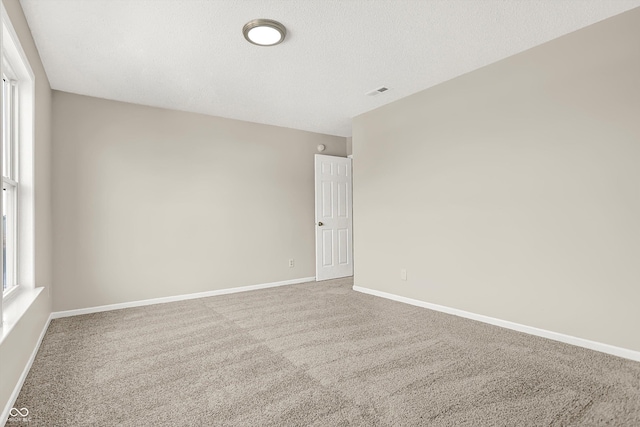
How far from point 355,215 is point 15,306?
11.6ft

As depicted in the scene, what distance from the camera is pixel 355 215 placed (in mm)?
4652

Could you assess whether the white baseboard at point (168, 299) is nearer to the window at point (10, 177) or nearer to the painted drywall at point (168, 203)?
the painted drywall at point (168, 203)

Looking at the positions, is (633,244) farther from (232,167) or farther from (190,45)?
(232,167)

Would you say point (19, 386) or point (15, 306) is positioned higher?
point (15, 306)

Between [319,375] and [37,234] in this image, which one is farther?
[37,234]

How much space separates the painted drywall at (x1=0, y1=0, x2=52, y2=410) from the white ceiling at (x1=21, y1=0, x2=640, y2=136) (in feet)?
0.51

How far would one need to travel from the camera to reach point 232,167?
4.68 m

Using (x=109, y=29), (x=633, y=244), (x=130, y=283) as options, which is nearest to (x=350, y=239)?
(x=130, y=283)

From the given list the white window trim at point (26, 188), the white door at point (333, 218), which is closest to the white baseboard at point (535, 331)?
the white door at point (333, 218)

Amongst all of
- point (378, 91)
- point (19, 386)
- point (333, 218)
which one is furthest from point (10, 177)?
point (333, 218)

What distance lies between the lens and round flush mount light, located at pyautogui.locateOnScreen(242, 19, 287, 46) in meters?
2.40

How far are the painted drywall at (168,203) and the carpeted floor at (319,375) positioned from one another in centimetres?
78

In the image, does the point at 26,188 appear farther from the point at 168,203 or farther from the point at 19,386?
the point at 168,203

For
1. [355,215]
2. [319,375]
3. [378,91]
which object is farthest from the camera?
[355,215]
